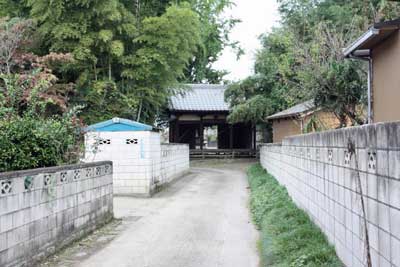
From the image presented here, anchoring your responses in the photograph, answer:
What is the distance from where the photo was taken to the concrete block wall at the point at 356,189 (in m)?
3.75

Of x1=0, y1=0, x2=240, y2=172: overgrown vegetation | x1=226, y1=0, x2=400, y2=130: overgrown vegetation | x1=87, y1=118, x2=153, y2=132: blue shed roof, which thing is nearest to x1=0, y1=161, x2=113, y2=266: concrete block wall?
x1=87, y1=118, x2=153, y2=132: blue shed roof

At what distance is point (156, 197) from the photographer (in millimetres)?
14117

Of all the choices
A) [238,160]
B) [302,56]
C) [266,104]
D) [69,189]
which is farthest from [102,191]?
[238,160]

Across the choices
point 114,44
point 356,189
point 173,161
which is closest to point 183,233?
point 356,189

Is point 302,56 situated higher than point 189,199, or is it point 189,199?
point 302,56

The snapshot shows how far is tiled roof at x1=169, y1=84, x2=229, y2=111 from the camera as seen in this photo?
105ft

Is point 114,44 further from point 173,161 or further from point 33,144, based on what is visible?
point 33,144

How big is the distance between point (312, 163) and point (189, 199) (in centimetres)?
608

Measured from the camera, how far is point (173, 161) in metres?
19.5

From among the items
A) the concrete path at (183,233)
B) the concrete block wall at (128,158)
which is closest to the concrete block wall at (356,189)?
the concrete path at (183,233)

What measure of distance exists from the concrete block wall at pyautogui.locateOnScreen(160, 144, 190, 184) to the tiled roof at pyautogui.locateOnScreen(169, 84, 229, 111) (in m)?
8.28

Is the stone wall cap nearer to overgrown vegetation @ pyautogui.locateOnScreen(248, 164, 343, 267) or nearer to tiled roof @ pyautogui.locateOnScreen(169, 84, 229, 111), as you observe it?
overgrown vegetation @ pyautogui.locateOnScreen(248, 164, 343, 267)

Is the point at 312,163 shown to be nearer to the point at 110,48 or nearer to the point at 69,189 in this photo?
the point at 69,189

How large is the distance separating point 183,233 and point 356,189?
4.35 metres
